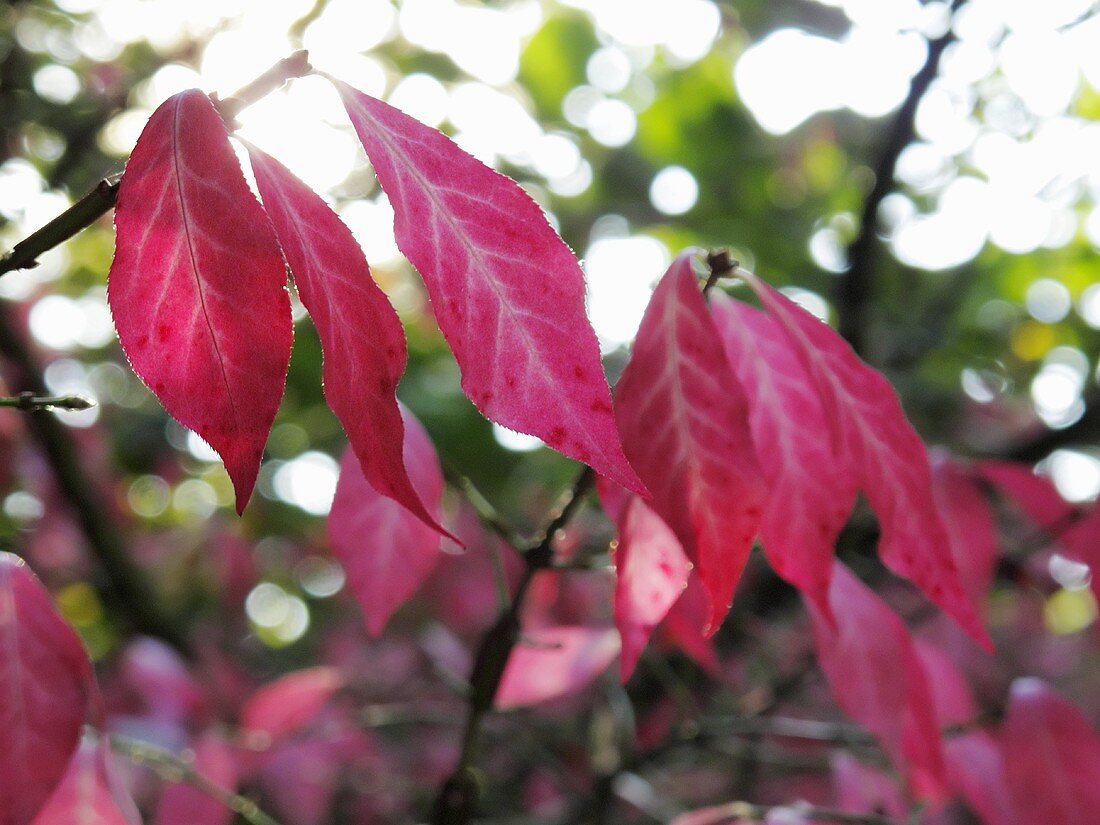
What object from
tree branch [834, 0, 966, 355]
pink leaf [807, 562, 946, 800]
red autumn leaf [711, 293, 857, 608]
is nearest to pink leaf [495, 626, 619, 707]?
pink leaf [807, 562, 946, 800]

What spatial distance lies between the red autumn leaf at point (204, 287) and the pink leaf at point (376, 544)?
0.81 feet

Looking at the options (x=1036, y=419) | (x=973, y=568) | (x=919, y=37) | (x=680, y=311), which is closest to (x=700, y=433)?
(x=680, y=311)

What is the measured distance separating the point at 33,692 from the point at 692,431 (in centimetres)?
36

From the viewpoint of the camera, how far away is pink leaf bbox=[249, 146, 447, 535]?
0.36 metres

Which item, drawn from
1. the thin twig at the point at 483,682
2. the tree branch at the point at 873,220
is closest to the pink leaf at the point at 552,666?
the thin twig at the point at 483,682

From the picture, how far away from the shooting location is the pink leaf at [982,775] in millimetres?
809

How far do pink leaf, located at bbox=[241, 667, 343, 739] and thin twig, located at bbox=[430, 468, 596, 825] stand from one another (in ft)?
1.63

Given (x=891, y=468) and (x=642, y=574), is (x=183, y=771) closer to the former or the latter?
(x=642, y=574)

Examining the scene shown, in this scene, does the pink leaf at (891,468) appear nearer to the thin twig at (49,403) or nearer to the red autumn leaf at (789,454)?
the red autumn leaf at (789,454)

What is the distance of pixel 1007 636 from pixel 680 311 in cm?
218

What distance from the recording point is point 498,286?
383mm

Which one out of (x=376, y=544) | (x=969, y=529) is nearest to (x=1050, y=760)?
(x=969, y=529)

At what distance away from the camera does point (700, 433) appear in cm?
47

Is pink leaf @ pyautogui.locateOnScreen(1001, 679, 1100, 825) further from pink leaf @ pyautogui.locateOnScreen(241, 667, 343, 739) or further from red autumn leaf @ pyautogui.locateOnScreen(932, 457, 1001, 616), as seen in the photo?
pink leaf @ pyautogui.locateOnScreen(241, 667, 343, 739)
